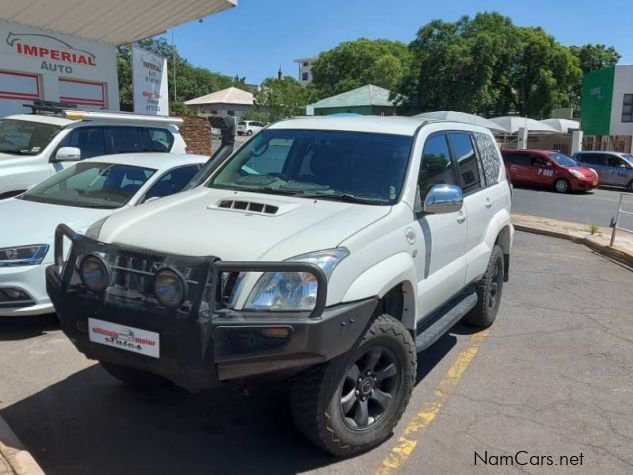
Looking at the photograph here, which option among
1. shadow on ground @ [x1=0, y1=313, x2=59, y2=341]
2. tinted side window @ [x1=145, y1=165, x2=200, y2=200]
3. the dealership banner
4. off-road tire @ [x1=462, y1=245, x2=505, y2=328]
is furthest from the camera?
the dealership banner

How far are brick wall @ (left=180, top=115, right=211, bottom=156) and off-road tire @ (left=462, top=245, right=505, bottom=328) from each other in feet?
43.4

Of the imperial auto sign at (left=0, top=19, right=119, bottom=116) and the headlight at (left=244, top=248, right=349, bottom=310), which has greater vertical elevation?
the imperial auto sign at (left=0, top=19, right=119, bottom=116)

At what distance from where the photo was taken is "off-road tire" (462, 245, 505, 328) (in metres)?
5.31

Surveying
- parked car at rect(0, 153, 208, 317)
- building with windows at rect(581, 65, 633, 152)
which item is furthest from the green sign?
parked car at rect(0, 153, 208, 317)

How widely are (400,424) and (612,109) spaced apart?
36.7 m

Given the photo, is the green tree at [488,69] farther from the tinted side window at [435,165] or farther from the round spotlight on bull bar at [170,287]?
the round spotlight on bull bar at [170,287]

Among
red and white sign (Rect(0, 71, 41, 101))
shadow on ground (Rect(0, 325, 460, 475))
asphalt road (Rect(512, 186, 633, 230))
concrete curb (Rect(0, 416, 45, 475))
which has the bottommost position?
asphalt road (Rect(512, 186, 633, 230))

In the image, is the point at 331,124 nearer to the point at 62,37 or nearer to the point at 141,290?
the point at 141,290

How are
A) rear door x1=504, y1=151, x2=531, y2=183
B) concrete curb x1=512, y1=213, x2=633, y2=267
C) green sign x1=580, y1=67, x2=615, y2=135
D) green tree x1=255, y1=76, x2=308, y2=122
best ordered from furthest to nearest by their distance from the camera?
1. green tree x1=255, y1=76, x2=308, y2=122
2. green sign x1=580, y1=67, x2=615, y2=135
3. rear door x1=504, y1=151, x2=531, y2=183
4. concrete curb x1=512, y1=213, x2=633, y2=267

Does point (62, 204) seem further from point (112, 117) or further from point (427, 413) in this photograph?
point (427, 413)

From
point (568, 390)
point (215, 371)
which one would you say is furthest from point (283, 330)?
point (568, 390)

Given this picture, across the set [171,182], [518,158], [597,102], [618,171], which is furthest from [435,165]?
[597,102]

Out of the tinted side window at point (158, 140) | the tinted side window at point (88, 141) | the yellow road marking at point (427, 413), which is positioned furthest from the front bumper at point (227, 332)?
the tinted side window at point (158, 140)

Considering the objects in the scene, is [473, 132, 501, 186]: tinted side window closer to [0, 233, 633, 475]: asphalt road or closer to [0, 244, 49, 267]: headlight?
[0, 233, 633, 475]: asphalt road
